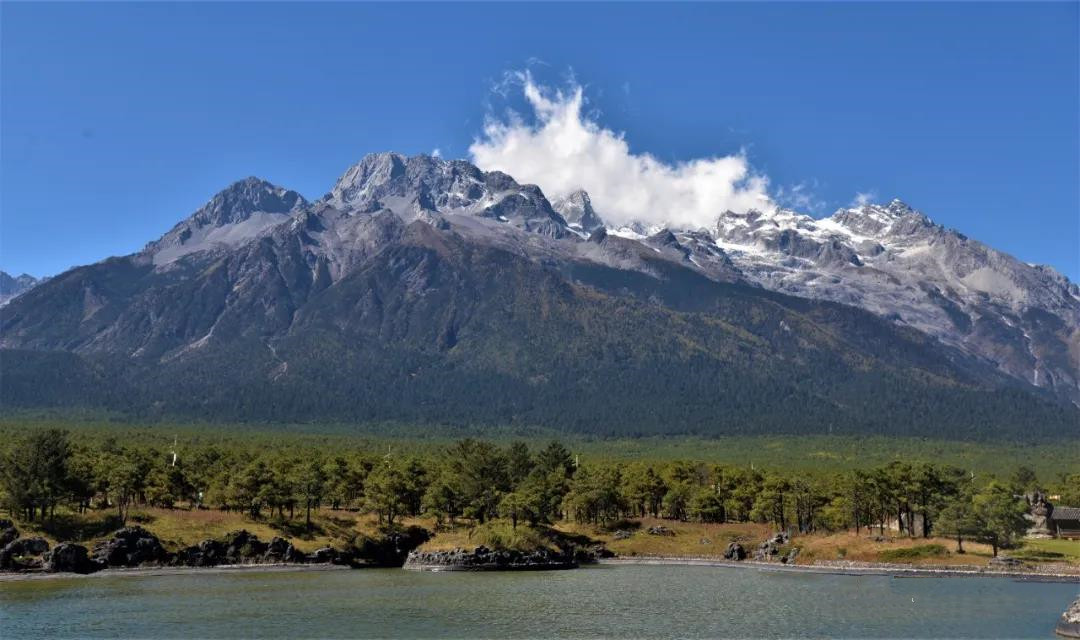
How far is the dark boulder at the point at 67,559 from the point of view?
366 feet

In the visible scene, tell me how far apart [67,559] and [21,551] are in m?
5.23

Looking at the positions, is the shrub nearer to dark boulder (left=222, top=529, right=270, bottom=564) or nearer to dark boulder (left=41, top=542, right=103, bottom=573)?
dark boulder (left=222, top=529, right=270, bottom=564)

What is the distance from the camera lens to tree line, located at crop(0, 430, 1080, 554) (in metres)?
127

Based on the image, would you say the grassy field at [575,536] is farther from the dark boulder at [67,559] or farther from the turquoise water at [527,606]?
the turquoise water at [527,606]

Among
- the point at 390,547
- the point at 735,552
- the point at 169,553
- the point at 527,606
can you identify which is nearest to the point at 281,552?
the point at 169,553

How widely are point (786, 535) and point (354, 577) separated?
64060mm

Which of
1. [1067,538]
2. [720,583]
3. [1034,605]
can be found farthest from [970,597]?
[1067,538]

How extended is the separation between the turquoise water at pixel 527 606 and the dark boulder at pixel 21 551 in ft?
21.4

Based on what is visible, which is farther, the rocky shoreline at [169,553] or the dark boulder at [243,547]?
the dark boulder at [243,547]

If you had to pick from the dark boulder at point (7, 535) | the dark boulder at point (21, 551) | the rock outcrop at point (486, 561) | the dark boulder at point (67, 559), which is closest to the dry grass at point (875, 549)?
the rock outcrop at point (486, 561)

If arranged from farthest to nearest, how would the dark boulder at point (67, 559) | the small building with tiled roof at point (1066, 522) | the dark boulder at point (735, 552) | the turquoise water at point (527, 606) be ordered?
the small building with tiled roof at point (1066, 522)
the dark boulder at point (735, 552)
the dark boulder at point (67, 559)
the turquoise water at point (527, 606)

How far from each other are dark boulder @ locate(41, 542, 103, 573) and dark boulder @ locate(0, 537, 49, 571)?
1321 millimetres

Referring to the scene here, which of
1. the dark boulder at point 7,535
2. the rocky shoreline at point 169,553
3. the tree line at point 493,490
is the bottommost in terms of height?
the rocky shoreline at point 169,553

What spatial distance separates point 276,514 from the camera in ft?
484
